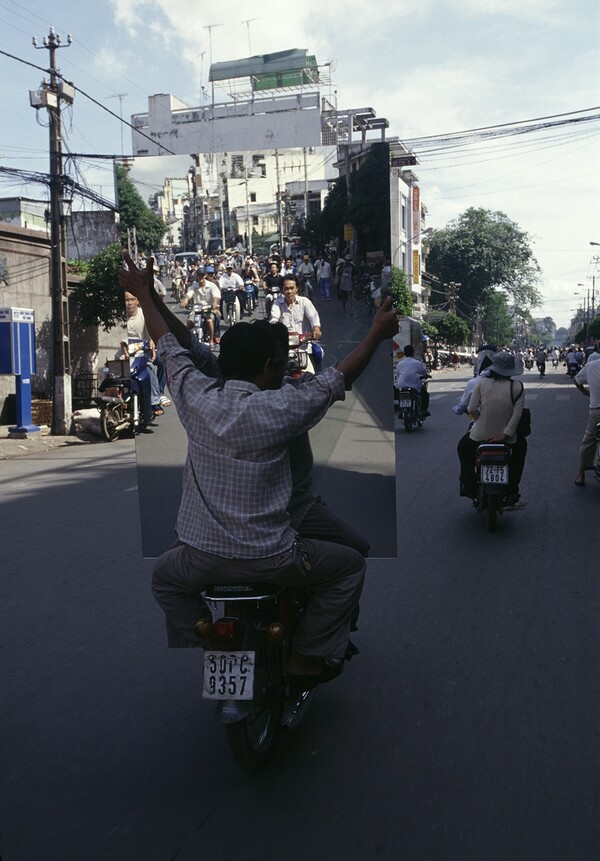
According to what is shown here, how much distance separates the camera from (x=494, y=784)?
126 inches

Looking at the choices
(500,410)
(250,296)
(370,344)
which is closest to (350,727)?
(370,344)

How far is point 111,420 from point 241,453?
47.5ft

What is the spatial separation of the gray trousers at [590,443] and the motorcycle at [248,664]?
7195 mm

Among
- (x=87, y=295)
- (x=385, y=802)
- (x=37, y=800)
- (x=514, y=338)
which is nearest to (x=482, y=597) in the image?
(x=385, y=802)

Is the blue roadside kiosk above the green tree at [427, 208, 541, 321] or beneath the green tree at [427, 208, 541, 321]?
beneath

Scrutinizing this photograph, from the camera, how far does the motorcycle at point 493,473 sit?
7863 mm

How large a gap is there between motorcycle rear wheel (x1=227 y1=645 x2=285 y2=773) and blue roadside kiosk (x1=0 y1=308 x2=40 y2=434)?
15004mm

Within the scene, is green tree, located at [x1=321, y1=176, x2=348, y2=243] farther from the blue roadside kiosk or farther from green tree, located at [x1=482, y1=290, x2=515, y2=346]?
green tree, located at [x1=482, y1=290, x2=515, y2=346]

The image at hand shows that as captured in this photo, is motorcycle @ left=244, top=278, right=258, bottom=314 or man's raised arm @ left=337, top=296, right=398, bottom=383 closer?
man's raised arm @ left=337, top=296, right=398, bottom=383

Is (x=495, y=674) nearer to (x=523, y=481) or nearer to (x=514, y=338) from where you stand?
(x=523, y=481)

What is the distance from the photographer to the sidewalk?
52.9ft

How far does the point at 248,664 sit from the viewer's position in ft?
10.3

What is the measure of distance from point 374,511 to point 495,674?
1048 mm

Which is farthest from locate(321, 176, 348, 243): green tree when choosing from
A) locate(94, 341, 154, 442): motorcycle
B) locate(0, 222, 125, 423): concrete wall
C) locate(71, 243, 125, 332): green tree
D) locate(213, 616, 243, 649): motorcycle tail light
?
locate(71, 243, 125, 332): green tree
